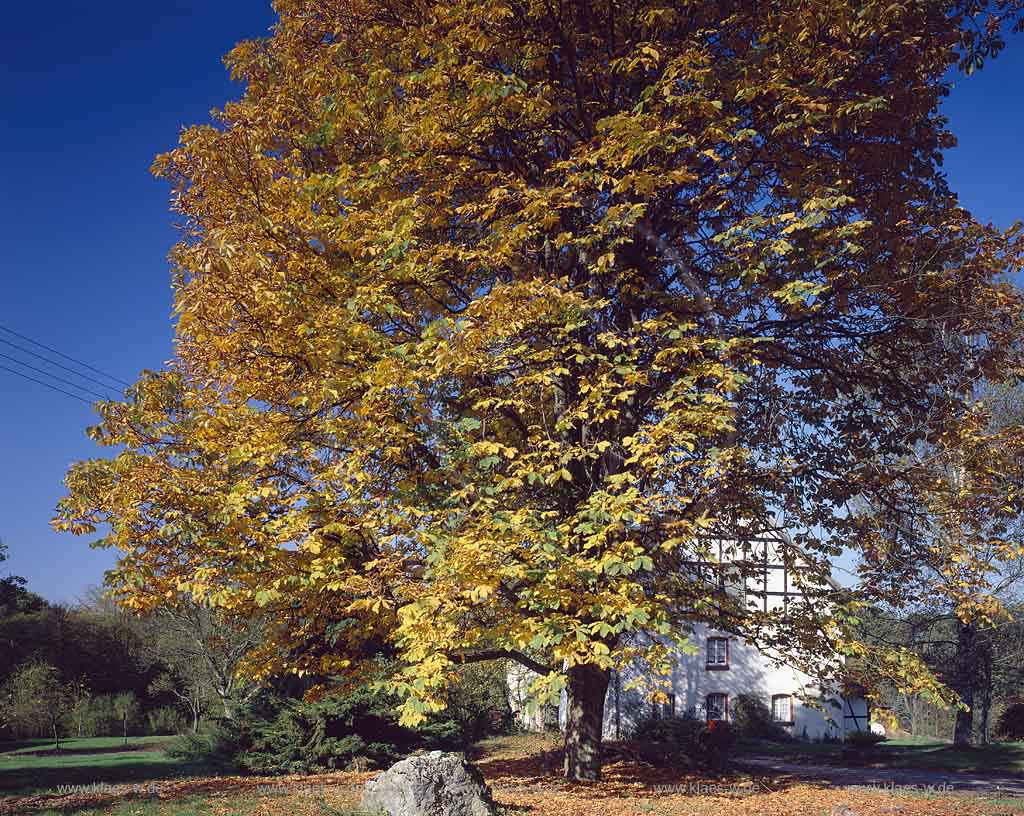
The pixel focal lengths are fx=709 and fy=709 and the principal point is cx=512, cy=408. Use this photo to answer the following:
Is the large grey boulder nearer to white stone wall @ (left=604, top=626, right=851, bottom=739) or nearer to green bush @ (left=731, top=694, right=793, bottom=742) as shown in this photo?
white stone wall @ (left=604, top=626, right=851, bottom=739)

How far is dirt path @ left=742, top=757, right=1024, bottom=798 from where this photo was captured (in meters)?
12.4

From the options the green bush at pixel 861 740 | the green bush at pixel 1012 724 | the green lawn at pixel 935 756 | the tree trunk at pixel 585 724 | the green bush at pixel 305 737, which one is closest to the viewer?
the tree trunk at pixel 585 724

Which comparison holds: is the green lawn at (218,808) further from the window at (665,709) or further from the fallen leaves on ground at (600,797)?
the window at (665,709)

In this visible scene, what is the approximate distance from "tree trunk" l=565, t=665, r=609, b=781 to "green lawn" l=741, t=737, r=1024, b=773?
1183cm

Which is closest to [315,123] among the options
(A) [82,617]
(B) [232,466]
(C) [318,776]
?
(B) [232,466]

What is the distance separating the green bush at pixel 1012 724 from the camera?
25781mm

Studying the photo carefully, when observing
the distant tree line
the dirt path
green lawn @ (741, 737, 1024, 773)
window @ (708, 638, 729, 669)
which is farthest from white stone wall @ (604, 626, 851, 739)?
the distant tree line

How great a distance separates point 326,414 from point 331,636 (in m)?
2.94

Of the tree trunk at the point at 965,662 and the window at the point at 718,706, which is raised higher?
the tree trunk at the point at 965,662

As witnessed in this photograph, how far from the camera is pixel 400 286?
849cm

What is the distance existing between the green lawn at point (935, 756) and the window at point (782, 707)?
10.9 feet

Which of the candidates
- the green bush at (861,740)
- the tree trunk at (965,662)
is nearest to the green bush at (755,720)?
the green bush at (861,740)

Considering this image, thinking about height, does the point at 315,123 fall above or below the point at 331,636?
above

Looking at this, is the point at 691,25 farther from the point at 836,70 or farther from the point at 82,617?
the point at 82,617
